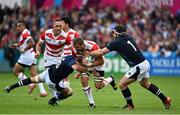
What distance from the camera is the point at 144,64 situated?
18.5m

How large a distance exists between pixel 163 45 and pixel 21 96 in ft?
48.0

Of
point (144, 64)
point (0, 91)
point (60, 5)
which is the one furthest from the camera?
point (60, 5)

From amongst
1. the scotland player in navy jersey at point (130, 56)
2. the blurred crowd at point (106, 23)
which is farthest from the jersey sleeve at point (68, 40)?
the blurred crowd at point (106, 23)

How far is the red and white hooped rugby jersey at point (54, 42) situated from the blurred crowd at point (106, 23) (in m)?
15.0

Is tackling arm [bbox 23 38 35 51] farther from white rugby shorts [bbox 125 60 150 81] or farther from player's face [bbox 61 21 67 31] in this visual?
white rugby shorts [bbox 125 60 150 81]

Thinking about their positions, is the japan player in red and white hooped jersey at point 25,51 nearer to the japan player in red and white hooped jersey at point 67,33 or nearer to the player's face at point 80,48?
the japan player in red and white hooped jersey at point 67,33

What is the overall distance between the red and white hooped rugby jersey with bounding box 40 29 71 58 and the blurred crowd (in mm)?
14985

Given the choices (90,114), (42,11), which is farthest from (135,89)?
(42,11)

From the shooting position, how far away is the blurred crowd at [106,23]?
118ft

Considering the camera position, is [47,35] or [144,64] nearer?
[144,64]

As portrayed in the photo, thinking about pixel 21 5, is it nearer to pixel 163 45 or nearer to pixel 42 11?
pixel 42 11

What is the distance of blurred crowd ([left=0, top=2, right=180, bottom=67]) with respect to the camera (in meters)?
36.0

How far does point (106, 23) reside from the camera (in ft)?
120

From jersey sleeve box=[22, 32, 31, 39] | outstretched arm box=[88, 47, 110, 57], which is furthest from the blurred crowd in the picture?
outstretched arm box=[88, 47, 110, 57]
